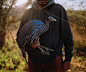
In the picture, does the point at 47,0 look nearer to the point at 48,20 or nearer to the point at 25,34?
the point at 48,20

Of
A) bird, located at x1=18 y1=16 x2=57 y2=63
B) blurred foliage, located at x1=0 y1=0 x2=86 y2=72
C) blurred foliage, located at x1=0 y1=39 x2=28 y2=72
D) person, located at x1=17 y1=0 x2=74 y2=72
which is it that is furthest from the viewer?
blurred foliage, located at x1=0 y1=39 x2=28 y2=72

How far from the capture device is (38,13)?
131cm

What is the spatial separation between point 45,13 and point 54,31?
1.03 ft

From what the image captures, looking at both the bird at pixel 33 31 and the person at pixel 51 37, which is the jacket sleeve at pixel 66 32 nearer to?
the person at pixel 51 37

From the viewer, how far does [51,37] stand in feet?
4.23

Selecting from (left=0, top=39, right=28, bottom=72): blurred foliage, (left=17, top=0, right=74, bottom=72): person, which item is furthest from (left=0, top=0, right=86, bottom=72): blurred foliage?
(left=17, top=0, right=74, bottom=72): person

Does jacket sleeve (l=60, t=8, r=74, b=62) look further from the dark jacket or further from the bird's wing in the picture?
the bird's wing

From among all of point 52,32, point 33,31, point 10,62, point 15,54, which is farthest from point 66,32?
point 15,54

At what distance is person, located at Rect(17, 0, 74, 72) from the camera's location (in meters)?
1.28

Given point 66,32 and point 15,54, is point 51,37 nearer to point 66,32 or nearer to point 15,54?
point 66,32

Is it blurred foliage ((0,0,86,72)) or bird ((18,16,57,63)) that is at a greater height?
bird ((18,16,57,63))

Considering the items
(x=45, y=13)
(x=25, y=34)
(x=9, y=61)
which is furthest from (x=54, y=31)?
(x=9, y=61)

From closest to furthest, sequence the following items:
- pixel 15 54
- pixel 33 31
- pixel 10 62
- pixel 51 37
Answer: pixel 33 31
pixel 51 37
pixel 10 62
pixel 15 54

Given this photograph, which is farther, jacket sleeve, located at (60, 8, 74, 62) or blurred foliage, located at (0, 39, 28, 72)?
blurred foliage, located at (0, 39, 28, 72)
